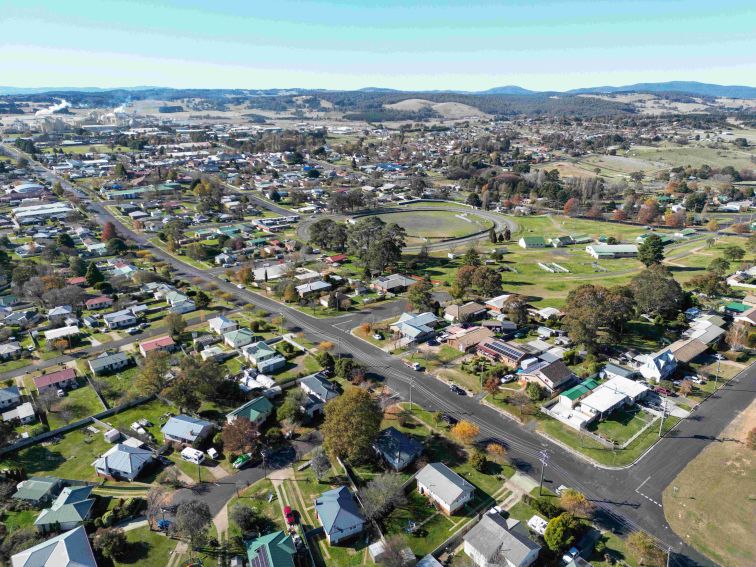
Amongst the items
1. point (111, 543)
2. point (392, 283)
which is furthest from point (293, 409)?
point (392, 283)

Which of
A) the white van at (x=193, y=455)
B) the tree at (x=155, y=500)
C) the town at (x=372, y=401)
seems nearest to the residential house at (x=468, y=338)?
the town at (x=372, y=401)

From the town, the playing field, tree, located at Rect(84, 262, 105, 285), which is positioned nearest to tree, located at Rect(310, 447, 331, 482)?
the town

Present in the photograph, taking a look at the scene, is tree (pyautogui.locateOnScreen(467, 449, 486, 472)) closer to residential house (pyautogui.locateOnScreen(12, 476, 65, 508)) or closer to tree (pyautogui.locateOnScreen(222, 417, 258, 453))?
tree (pyautogui.locateOnScreen(222, 417, 258, 453))

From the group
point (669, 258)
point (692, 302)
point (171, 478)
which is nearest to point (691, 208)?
point (669, 258)

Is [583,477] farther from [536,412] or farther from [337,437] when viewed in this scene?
[337,437]

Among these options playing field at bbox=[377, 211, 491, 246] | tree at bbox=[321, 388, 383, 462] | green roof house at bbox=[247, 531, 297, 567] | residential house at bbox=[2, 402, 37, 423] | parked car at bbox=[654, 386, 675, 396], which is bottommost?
residential house at bbox=[2, 402, 37, 423]

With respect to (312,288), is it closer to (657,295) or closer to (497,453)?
(497,453)

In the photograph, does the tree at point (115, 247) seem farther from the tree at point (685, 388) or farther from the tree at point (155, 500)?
the tree at point (685, 388)

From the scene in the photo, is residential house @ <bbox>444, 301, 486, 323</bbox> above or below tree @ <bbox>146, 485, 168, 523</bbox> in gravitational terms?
above
